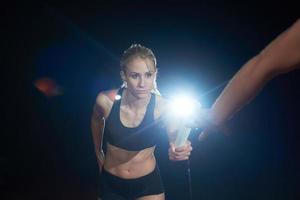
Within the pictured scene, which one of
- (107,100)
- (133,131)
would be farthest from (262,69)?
(107,100)

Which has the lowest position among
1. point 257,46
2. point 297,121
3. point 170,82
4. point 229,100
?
point 229,100

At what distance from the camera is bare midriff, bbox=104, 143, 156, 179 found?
195 centimetres

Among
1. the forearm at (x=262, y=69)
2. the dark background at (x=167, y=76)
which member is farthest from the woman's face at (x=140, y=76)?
the forearm at (x=262, y=69)

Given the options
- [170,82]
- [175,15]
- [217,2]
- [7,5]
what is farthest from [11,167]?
[217,2]

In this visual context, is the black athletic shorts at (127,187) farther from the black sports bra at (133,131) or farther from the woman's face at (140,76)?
the woman's face at (140,76)

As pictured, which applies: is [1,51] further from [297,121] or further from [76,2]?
[297,121]

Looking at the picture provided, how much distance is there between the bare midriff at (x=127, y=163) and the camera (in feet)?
6.40

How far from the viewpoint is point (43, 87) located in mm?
3207

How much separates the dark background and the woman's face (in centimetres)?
88

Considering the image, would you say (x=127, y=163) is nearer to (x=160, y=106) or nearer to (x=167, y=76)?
(x=160, y=106)

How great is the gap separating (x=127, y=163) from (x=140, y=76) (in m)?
0.45

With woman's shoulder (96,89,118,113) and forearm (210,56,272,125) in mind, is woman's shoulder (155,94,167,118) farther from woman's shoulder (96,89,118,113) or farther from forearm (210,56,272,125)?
forearm (210,56,272,125)

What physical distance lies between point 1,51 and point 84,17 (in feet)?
2.54

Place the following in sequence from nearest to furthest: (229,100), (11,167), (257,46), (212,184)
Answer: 1. (229,100)
2. (257,46)
3. (212,184)
4. (11,167)
